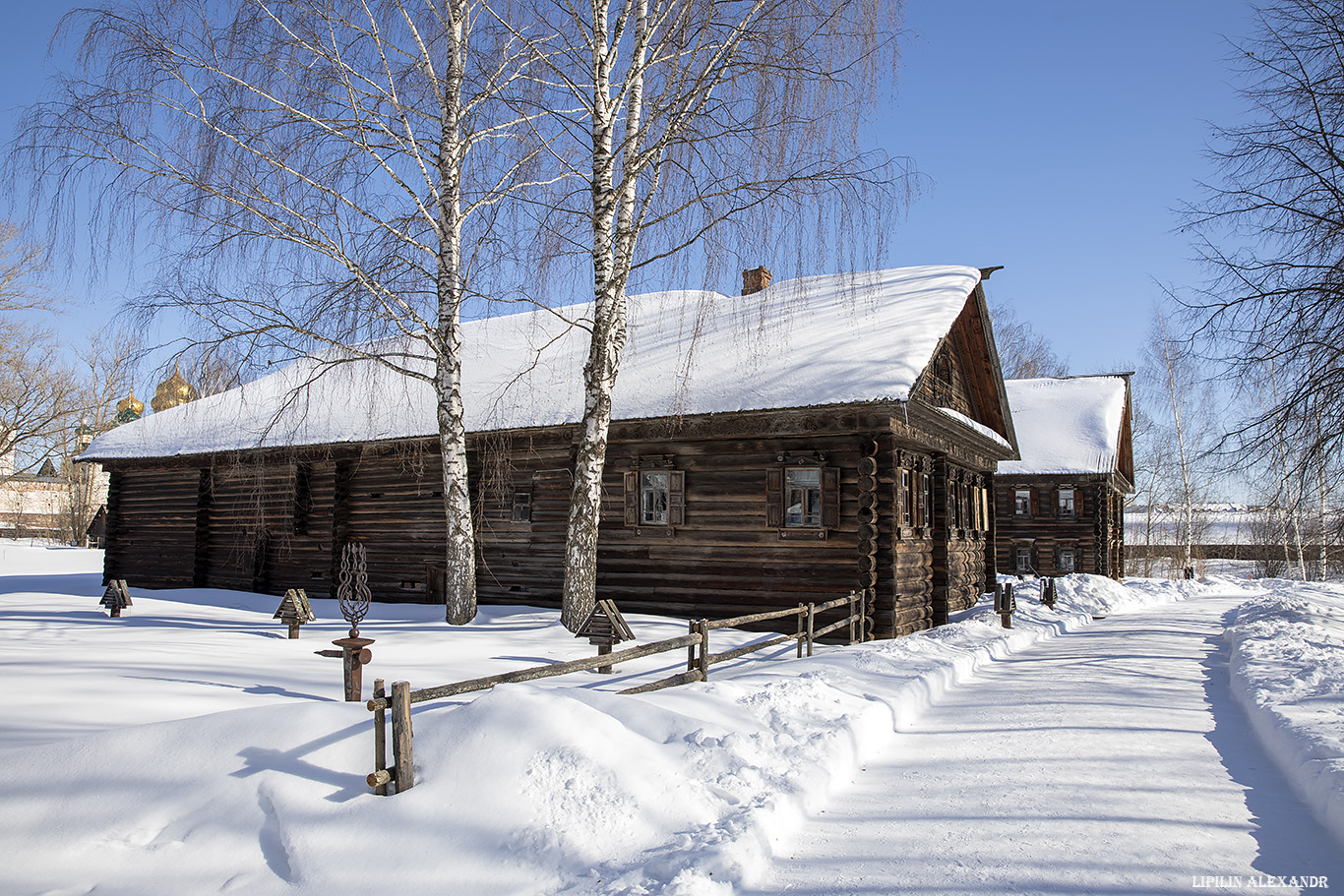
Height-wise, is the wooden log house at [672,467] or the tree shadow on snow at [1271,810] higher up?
the wooden log house at [672,467]

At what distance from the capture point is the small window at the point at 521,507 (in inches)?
584

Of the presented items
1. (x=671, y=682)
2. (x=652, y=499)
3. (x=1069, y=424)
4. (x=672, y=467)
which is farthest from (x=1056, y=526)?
(x=671, y=682)

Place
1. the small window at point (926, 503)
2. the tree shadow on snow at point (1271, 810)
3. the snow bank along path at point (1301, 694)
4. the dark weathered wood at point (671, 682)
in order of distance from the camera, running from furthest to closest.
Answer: the small window at point (926, 503) < the dark weathered wood at point (671, 682) < the snow bank along path at point (1301, 694) < the tree shadow on snow at point (1271, 810)

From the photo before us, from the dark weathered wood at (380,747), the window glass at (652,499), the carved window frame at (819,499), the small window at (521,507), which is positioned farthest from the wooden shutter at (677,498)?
the dark weathered wood at (380,747)

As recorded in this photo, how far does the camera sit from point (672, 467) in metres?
13.3

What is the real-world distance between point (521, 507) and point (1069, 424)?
960 inches

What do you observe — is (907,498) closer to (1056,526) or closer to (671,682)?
(671,682)

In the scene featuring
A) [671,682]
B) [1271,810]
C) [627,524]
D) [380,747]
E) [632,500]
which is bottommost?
[1271,810]

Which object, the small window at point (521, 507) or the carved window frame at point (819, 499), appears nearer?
the carved window frame at point (819, 499)

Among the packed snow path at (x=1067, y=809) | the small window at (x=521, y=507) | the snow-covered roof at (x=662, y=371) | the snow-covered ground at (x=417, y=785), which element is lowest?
the packed snow path at (x=1067, y=809)

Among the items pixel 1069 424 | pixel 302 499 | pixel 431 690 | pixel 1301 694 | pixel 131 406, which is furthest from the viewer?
pixel 131 406

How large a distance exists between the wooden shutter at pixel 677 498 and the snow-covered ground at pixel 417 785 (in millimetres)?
6029

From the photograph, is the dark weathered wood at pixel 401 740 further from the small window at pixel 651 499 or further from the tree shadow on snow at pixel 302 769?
the small window at pixel 651 499

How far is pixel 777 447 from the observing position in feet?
41.4
